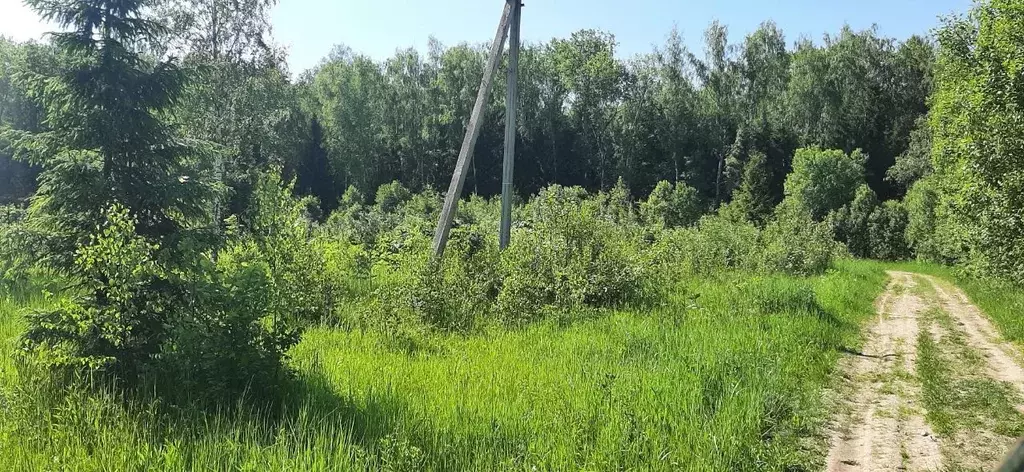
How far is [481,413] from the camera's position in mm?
5227

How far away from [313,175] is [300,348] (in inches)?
2085

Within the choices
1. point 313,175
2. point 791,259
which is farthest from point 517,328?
point 313,175

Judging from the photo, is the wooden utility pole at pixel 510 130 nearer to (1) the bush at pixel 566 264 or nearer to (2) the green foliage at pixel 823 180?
(1) the bush at pixel 566 264

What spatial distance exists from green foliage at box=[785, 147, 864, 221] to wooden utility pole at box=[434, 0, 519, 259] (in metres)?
40.0

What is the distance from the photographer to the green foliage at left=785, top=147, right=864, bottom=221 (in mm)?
46031

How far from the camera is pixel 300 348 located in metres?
7.32

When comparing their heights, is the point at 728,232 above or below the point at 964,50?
below

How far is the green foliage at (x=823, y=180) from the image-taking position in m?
46.0

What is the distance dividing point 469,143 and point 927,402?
7.60m

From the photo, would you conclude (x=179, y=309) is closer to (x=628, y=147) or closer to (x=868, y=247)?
(x=868, y=247)

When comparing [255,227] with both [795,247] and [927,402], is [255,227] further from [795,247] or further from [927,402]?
[795,247]

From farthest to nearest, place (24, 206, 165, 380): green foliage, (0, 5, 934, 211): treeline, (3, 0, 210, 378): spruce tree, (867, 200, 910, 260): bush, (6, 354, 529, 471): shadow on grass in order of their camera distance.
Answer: (0, 5, 934, 211): treeline < (867, 200, 910, 260): bush < (3, 0, 210, 378): spruce tree < (24, 206, 165, 380): green foliage < (6, 354, 529, 471): shadow on grass

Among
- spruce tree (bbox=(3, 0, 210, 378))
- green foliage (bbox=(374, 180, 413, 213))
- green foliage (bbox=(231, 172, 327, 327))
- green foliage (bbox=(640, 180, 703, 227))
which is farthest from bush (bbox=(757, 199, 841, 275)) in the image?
green foliage (bbox=(374, 180, 413, 213))

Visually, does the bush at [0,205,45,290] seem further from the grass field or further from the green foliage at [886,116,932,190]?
the green foliage at [886,116,932,190]
